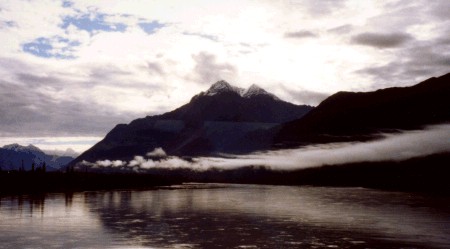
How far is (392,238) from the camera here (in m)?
62.9

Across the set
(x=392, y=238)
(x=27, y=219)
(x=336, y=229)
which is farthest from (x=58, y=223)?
(x=392, y=238)

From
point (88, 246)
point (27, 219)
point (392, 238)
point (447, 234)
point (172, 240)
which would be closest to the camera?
point (88, 246)

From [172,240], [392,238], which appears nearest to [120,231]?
[172,240]

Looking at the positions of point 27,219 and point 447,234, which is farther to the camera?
point 27,219

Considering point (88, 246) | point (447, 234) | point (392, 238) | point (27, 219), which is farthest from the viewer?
point (27, 219)

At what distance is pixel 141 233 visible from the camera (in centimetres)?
6462

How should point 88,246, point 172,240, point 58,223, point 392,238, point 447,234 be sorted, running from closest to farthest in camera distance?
point 88,246 → point 172,240 → point 392,238 → point 447,234 → point 58,223

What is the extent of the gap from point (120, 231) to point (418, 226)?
45.7 metres

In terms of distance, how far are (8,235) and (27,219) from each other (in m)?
23.1

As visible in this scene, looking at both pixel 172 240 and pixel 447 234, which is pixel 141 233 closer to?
pixel 172 240

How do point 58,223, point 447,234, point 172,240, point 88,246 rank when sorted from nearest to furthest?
point 88,246, point 172,240, point 447,234, point 58,223

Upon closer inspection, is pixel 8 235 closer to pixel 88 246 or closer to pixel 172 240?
pixel 88 246

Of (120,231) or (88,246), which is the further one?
(120,231)

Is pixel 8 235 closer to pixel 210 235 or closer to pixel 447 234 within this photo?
pixel 210 235
